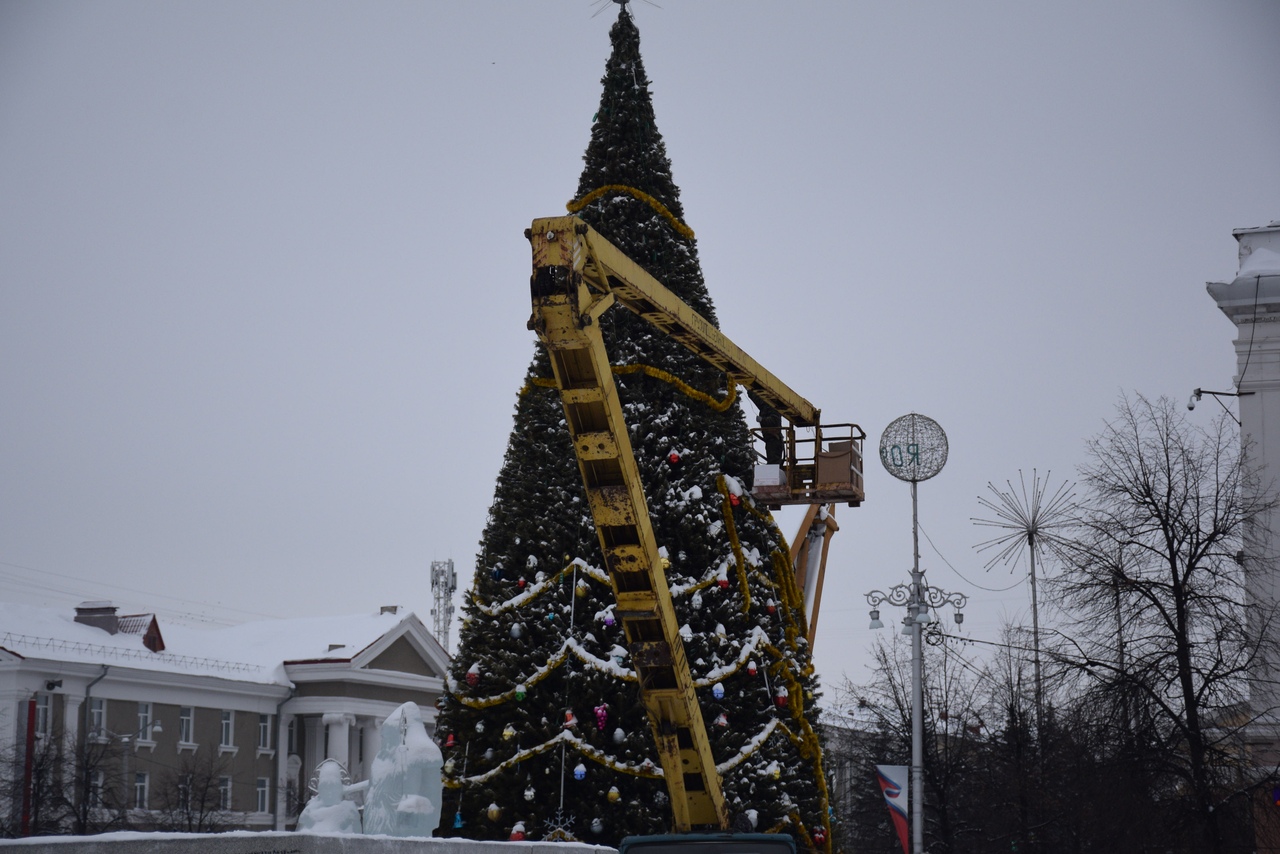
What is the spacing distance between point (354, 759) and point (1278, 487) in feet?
116

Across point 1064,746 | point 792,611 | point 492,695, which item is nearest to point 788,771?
point 792,611

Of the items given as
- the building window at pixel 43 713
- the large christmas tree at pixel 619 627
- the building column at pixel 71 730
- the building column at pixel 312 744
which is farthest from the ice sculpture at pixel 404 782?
the building column at pixel 312 744

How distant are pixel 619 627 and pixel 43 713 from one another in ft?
97.7

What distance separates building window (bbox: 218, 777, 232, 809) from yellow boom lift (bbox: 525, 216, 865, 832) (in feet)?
115

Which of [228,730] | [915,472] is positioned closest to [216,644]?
[228,730]

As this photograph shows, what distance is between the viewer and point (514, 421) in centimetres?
2148

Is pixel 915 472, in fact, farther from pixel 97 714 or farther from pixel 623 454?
pixel 97 714

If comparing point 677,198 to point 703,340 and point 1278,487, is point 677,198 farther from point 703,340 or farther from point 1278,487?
point 1278,487

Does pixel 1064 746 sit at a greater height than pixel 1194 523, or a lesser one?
lesser

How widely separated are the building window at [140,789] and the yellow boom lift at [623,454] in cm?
3300

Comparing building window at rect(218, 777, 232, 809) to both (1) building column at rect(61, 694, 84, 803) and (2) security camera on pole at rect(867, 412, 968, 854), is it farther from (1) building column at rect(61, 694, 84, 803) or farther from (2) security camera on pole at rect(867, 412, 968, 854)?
(2) security camera on pole at rect(867, 412, 968, 854)

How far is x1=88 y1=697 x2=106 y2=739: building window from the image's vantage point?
43906mm

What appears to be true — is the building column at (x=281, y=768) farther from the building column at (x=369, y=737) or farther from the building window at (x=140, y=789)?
the building window at (x=140, y=789)

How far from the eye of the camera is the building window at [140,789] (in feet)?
149
